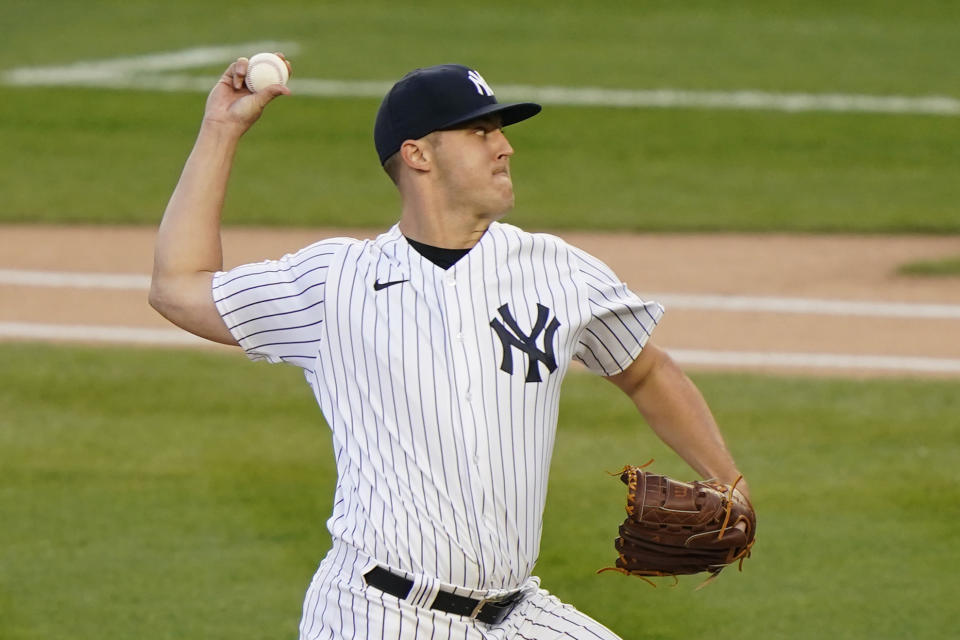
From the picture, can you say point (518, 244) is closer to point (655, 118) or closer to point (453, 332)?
Answer: point (453, 332)

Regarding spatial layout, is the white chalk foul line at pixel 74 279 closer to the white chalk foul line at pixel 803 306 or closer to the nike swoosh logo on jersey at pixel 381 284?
the white chalk foul line at pixel 803 306

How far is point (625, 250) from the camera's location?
34.0 feet

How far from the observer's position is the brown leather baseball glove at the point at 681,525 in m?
3.52

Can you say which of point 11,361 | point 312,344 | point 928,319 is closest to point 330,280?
point 312,344

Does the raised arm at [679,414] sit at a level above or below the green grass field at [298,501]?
above

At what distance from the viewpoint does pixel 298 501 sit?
247 inches

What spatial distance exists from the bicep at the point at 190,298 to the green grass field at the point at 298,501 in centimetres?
197

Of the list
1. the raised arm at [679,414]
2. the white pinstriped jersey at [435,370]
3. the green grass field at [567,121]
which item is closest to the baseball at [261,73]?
the white pinstriped jersey at [435,370]

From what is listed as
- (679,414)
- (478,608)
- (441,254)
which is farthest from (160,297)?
(679,414)

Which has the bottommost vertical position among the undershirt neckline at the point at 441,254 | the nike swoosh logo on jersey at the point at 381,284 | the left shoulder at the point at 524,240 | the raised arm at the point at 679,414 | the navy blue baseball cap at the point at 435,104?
the raised arm at the point at 679,414

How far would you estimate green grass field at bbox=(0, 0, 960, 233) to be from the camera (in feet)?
37.4

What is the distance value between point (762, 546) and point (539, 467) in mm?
2682

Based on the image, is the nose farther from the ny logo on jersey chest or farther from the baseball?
the baseball

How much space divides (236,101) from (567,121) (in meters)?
10.7
